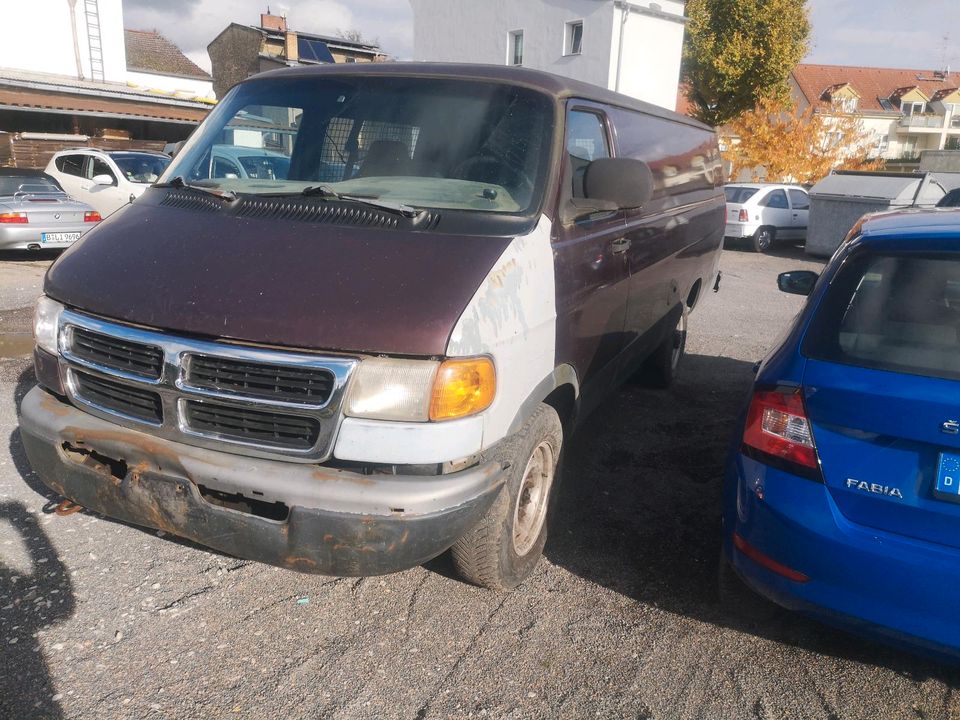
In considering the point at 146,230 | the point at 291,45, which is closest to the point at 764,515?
the point at 146,230

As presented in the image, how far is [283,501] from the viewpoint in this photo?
254 cm

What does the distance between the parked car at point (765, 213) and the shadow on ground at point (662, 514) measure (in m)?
12.5

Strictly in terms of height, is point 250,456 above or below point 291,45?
below

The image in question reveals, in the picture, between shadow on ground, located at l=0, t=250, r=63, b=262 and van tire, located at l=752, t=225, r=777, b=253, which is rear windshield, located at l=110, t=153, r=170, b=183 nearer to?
shadow on ground, located at l=0, t=250, r=63, b=262

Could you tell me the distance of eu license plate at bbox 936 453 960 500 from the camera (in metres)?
2.32

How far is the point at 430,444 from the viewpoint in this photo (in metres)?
2.52

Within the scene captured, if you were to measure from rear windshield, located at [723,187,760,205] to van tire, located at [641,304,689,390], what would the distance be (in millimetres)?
12652

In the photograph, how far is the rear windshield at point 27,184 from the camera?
36.6 feet

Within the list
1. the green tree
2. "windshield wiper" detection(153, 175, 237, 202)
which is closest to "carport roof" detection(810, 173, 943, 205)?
Result: the green tree

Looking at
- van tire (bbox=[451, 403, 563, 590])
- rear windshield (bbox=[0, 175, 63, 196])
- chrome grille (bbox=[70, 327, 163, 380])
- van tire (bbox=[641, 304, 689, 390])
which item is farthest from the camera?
rear windshield (bbox=[0, 175, 63, 196])

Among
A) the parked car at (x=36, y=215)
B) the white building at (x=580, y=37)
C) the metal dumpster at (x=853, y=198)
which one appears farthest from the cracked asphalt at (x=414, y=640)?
the white building at (x=580, y=37)

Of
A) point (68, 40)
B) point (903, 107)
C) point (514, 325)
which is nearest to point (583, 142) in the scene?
point (514, 325)

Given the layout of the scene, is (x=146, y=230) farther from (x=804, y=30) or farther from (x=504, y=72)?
(x=804, y=30)

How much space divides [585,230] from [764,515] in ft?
5.14
